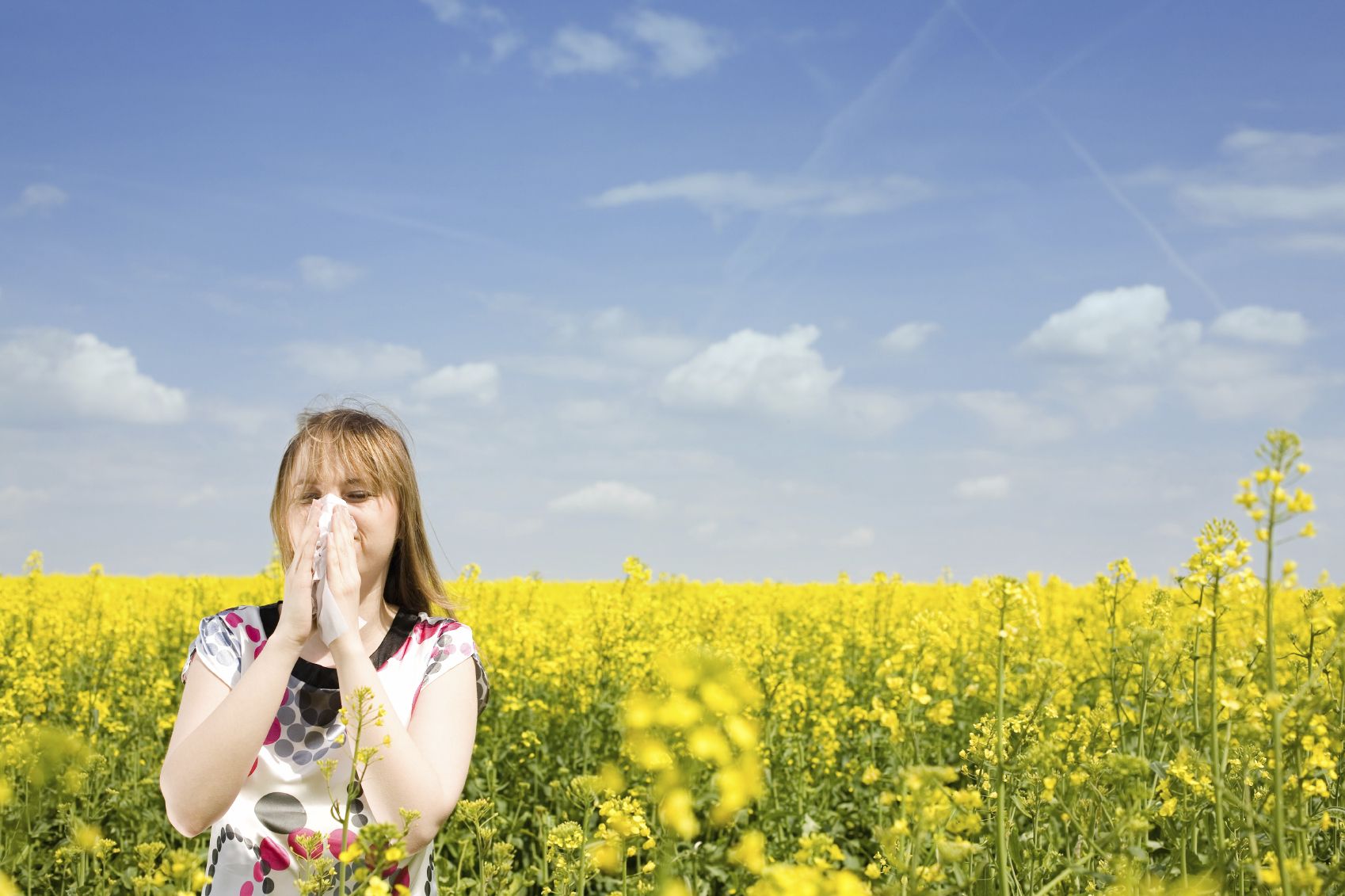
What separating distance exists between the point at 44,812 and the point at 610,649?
2.90 metres

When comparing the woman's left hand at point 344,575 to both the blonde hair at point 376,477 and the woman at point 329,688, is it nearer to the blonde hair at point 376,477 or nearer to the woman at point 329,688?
the woman at point 329,688

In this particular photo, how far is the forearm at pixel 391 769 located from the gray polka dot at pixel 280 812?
1.35 ft

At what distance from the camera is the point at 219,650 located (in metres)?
2.55

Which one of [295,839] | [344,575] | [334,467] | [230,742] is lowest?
[295,839]

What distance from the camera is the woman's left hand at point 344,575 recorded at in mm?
2219

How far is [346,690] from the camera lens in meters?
2.16

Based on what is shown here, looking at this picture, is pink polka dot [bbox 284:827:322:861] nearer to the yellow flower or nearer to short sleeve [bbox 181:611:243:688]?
short sleeve [bbox 181:611:243:688]

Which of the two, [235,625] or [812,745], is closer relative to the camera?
[235,625]

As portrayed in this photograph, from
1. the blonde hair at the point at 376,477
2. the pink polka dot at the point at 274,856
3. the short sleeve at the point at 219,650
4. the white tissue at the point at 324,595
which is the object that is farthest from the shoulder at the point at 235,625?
the pink polka dot at the point at 274,856

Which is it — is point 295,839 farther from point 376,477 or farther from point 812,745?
point 812,745

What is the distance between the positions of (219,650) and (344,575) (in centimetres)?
55

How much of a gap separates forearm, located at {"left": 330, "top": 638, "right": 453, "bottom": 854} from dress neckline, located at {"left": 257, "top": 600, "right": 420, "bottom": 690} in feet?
1.11

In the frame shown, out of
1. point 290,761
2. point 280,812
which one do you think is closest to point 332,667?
point 290,761

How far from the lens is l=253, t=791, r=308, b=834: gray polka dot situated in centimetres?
248
